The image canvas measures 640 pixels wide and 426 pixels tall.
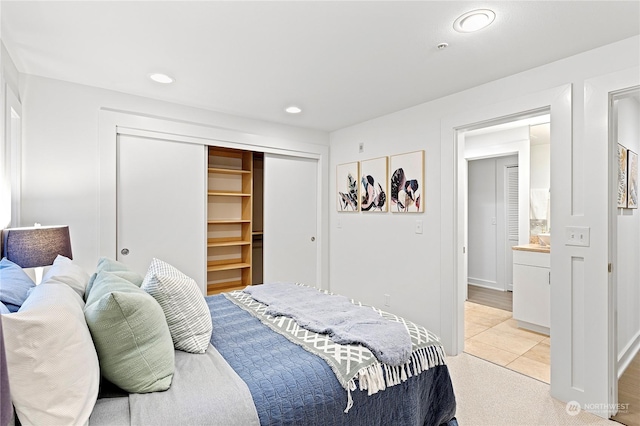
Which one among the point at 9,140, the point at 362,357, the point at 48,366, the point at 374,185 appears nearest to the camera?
the point at 48,366

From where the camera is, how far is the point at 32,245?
202 centimetres

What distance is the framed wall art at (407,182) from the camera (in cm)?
330

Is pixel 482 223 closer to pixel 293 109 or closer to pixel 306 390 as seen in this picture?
pixel 293 109

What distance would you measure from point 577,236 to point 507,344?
158 cm

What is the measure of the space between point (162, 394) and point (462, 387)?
2197mm

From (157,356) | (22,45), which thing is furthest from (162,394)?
(22,45)

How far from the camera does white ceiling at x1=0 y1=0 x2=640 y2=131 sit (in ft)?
5.76

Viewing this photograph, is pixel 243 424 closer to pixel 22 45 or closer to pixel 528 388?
pixel 528 388

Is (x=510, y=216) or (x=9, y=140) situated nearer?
(x=9, y=140)

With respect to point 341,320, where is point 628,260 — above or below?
above

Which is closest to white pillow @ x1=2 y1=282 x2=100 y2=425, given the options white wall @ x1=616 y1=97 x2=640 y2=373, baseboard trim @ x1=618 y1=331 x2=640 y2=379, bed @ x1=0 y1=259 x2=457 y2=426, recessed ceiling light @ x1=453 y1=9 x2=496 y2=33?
bed @ x1=0 y1=259 x2=457 y2=426

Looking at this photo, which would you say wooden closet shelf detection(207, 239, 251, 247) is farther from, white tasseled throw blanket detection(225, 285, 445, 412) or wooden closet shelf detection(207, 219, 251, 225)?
white tasseled throw blanket detection(225, 285, 445, 412)

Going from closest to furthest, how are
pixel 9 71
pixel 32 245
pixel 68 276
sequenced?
1. pixel 68 276
2. pixel 32 245
3. pixel 9 71

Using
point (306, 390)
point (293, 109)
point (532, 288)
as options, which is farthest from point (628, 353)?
point (293, 109)
